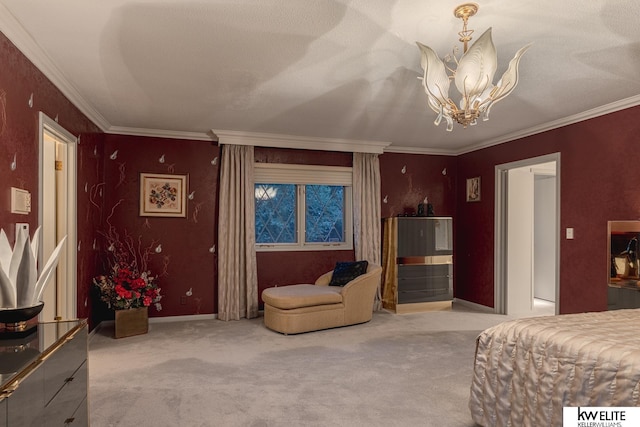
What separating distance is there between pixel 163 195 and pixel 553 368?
465cm

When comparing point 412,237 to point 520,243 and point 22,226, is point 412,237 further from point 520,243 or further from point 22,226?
point 22,226

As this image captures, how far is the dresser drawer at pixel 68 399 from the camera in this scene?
1.82 meters

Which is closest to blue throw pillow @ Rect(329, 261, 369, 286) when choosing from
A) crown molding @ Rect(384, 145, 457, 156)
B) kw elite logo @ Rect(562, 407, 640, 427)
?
crown molding @ Rect(384, 145, 457, 156)

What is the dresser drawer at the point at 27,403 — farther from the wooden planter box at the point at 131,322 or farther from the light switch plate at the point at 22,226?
the wooden planter box at the point at 131,322

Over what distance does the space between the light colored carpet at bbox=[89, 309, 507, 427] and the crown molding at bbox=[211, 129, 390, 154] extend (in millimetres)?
2342

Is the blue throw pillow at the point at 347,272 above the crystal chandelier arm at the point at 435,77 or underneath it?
underneath

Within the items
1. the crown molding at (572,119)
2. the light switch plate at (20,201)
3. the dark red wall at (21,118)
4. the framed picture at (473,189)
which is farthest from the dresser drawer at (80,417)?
the framed picture at (473,189)

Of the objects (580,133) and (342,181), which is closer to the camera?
(580,133)

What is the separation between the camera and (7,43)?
8.38 feet

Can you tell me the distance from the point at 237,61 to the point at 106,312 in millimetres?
3699

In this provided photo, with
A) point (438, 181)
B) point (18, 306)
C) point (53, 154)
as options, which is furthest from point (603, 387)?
point (438, 181)

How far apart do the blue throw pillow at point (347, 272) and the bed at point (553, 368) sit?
285cm

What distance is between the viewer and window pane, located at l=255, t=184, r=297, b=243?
5930 millimetres

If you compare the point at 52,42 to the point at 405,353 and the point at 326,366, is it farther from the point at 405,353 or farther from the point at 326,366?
the point at 405,353
